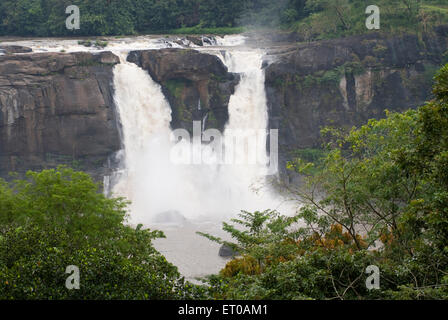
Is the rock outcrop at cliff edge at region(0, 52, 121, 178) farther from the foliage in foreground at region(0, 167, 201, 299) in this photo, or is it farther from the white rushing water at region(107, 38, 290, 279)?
the foliage in foreground at region(0, 167, 201, 299)

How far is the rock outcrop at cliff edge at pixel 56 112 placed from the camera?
2923cm

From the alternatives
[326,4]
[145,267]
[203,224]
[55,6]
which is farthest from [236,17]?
[145,267]

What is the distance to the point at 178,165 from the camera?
33062mm

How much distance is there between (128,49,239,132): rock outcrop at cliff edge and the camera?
32750 mm

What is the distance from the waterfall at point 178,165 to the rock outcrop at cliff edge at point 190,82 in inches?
20.3

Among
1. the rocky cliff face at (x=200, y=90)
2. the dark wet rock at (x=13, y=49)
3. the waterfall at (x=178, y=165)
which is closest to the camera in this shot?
the rocky cliff face at (x=200, y=90)

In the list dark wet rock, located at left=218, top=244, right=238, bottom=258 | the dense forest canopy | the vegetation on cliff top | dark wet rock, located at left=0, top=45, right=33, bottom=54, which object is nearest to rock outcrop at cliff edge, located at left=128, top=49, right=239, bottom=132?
dark wet rock, located at left=0, top=45, right=33, bottom=54

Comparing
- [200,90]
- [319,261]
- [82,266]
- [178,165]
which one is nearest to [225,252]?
[178,165]

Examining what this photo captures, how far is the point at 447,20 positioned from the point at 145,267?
31.8m

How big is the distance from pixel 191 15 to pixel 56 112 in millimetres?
21019

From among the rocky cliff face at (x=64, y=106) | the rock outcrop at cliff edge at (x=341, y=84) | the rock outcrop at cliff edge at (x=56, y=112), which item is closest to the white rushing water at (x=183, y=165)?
the rocky cliff face at (x=64, y=106)

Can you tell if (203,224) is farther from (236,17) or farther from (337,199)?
(236,17)

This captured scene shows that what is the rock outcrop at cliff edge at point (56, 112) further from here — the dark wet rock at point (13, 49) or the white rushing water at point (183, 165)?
the dark wet rock at point (13, 49)

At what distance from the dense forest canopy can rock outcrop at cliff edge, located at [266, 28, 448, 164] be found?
12.1 feet
